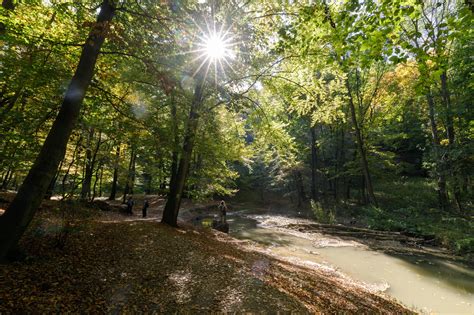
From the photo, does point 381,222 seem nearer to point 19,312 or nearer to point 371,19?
point 371,19

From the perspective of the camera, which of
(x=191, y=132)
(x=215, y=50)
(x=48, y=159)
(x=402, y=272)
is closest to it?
(x=48, y=159)

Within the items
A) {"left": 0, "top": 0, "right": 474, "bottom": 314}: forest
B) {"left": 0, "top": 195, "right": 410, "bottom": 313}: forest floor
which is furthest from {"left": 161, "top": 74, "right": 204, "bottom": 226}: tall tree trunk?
{"left": 0, "top": 195, "right": 410, "bottom": 313}: forest floor

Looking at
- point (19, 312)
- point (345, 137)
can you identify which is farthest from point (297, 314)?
point (345, 137)

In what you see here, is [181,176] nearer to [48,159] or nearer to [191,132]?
[191,132]

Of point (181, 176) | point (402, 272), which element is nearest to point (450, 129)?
point (402, 272)

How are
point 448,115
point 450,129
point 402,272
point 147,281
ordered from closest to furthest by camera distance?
point 147,281, point 402,272, point 448,115, point 450,129

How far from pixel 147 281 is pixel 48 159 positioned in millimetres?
3351

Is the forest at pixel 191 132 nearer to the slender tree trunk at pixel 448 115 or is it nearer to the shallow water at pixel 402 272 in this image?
the shallow water at pixel 402 272

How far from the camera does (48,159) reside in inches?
201

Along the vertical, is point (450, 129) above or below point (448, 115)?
below

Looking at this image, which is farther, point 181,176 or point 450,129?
point 450,129

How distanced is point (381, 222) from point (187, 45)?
17.8 m

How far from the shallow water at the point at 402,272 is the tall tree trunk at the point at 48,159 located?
968cm

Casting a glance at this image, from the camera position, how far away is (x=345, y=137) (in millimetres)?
28812
